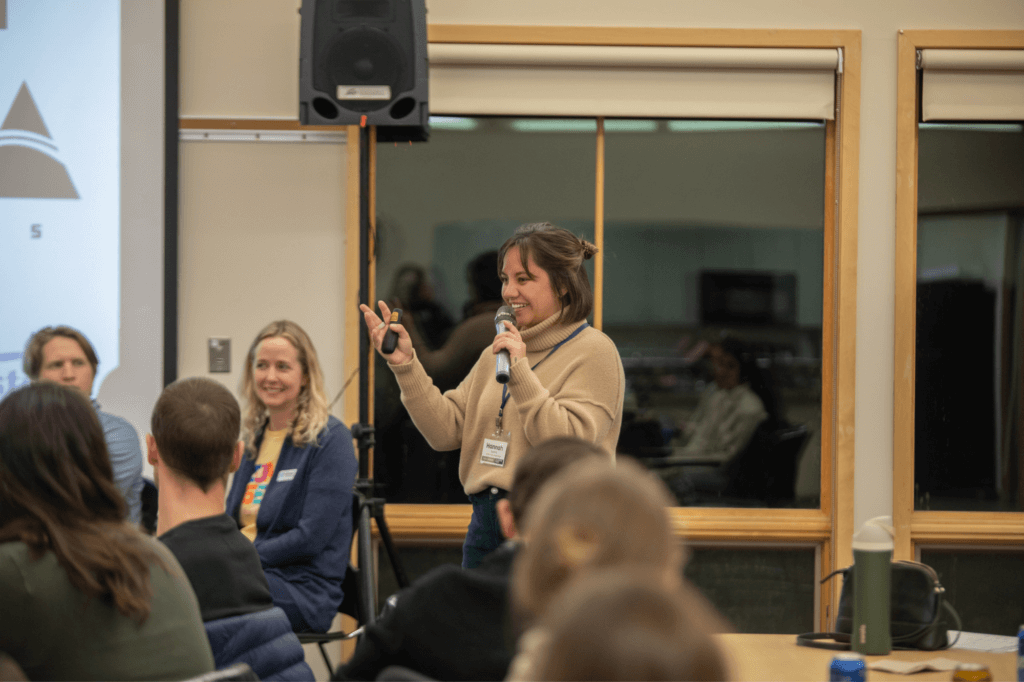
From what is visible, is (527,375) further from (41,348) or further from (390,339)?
(41,348)

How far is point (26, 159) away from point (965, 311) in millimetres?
3768

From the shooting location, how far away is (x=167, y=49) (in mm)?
3568

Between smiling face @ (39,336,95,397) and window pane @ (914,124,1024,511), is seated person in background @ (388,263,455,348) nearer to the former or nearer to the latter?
smiling face @ (39,336,95,397)

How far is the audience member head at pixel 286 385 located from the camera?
2818mm

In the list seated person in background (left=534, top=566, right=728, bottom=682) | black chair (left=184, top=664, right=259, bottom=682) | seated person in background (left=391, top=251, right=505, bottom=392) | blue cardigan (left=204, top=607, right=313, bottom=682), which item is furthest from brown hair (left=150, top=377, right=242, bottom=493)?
seated person in background (left=391, top=251, right=505, bottom=392)

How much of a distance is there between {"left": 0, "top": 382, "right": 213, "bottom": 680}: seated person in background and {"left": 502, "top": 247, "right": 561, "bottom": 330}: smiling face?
3.78 feet

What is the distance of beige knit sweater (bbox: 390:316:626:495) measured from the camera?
2.13 metres

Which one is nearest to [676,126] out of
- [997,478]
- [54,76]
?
[997,478]

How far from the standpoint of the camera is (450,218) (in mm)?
3699

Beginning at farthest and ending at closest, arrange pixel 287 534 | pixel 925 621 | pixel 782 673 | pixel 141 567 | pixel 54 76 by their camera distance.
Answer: pixel 54 76, pixel 287 534, pixel 925 621, pixel 782 673, pixel 141 567

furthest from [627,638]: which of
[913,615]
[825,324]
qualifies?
[825,324]

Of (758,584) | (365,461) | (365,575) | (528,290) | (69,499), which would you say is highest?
(528,290)

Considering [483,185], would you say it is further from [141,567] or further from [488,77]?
[141,567]

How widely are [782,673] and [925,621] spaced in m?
0.39
